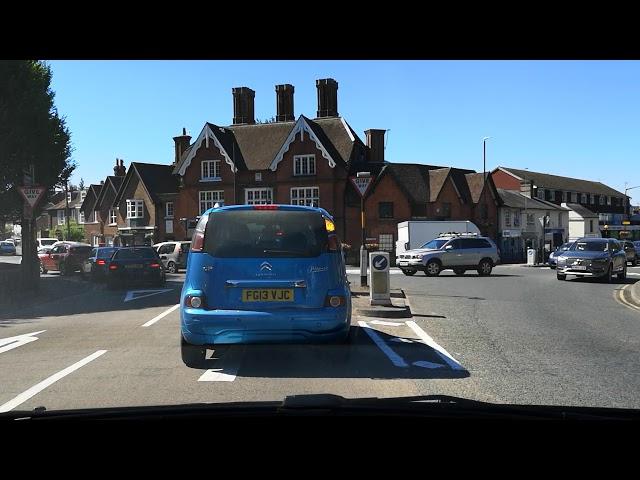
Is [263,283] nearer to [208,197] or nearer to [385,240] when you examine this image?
[385,240]

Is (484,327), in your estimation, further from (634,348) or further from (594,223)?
(594,223)

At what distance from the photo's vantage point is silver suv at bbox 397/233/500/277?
28.1 meters

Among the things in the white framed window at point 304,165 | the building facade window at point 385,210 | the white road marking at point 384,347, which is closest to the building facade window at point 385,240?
the building facade window at point 385,210

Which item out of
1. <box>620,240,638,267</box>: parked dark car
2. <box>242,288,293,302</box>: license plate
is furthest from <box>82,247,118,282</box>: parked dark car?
<box>620,240,638,267</box>: parked dark car

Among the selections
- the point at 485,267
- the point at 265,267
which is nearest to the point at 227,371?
the point at 265,267

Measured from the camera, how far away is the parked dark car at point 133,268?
20.5 meters

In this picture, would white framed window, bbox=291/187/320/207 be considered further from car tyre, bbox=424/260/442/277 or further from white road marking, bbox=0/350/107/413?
white road marking, bbox=0/350/107/413

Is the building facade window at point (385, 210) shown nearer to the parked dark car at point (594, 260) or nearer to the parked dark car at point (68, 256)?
the parked dark car at point (594, 260)

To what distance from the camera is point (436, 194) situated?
48.8 m

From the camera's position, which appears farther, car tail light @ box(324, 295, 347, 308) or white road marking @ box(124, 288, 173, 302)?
white road marking @ box(124, 288, 173, 302)

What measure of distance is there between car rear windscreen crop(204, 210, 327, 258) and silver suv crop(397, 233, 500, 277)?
70.4ft

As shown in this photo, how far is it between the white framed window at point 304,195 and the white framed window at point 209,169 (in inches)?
239

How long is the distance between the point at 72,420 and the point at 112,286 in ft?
59.9

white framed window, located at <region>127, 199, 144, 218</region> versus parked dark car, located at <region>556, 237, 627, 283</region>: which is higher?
white framed window, located at <region>127, 199, 144, 218</region>
